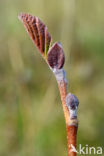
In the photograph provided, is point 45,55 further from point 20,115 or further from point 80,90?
point 80,90

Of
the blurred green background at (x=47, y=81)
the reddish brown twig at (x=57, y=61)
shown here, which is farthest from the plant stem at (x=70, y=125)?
the blurred green background at (x=47, y=81)

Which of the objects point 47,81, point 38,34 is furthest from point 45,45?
point 47,81

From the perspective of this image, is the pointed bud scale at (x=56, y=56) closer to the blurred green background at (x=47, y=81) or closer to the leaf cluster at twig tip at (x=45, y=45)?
the leaf cluster at twig tip at (x=45, y=45)

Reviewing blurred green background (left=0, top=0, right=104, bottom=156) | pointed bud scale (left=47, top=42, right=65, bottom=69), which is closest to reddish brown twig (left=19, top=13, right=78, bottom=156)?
pointed bud scale (left=47, top=42, right=65, bottom=69)

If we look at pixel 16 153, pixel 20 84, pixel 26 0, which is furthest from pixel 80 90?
pixel 26 0

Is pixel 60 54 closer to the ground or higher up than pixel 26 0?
higher up

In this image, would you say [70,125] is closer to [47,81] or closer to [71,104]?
[71,104]
